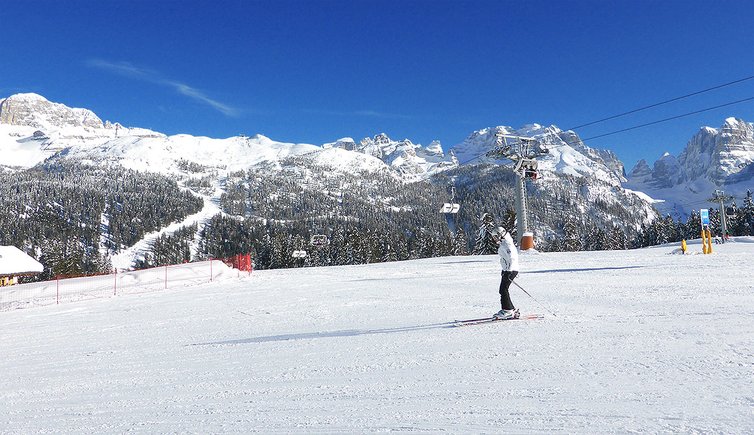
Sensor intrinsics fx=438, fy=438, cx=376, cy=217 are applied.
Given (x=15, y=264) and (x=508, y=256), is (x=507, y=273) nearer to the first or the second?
(x=508, y=256)

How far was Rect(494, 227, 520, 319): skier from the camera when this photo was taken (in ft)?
27.0

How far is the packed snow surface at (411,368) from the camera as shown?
402 centimetres

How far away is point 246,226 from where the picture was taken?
7643 inches

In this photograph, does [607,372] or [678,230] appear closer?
[607,372]

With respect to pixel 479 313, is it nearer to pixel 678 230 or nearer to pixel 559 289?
pixel 559 289

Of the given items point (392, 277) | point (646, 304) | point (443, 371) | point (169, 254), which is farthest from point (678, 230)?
point (169, 254)

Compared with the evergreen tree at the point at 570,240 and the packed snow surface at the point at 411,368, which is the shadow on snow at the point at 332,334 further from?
the evergreen tree at the point at 570,240

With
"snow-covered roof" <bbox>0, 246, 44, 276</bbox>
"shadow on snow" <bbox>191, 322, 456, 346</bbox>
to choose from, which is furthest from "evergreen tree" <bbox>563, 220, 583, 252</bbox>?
"shadow on snow" <bbox>191, 322, 456, 346</bbox>

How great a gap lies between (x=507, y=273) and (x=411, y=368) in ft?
11.8

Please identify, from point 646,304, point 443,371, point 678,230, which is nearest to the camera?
point 443,371

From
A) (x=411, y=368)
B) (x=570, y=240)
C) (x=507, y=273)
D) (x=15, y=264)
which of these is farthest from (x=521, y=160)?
(x=570, y=240)

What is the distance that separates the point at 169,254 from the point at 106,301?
495ft

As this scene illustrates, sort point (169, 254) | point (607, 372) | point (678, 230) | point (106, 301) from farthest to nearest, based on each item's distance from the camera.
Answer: point (169, 254) → point (678, 230) → point (106, 301) → point (607, 372)

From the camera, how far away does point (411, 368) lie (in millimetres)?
5680
